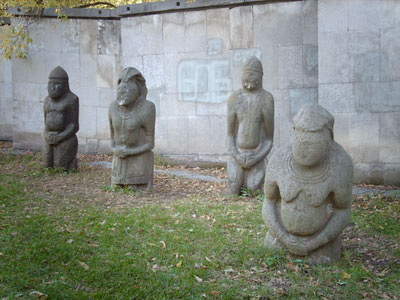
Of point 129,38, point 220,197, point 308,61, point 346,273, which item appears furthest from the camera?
point 129,38

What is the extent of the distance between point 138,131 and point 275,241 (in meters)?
4.04

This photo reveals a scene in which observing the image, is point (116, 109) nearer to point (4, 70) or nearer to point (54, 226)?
A: point (54, 226)

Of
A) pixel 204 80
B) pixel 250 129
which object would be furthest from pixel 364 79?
pixel 204 80

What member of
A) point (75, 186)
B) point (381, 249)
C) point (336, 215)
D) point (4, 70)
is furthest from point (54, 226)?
point (4, 70)

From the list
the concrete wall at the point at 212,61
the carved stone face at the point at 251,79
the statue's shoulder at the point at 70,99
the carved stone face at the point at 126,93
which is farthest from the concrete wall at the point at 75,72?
the carved stone face at the point at 251,79

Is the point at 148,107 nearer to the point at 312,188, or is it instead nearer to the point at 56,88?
the point at 56,88

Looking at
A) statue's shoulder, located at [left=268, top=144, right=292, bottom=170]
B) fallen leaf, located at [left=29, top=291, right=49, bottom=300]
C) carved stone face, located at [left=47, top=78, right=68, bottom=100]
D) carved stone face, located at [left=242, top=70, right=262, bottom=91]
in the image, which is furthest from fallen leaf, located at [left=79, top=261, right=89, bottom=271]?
carved stone face, located at [left=47, top=78, right=68, bottom=100]

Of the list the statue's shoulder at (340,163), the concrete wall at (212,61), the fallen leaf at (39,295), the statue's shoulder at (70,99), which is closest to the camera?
the fallen leaf at (39,295)

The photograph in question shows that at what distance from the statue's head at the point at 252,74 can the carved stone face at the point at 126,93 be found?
1996mm

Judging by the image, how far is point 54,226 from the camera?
588 cm

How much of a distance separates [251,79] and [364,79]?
2558mm

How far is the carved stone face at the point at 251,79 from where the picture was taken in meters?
7.73

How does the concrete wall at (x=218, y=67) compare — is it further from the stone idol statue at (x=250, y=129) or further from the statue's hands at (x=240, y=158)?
the statue's hands at (x=240, y=158)

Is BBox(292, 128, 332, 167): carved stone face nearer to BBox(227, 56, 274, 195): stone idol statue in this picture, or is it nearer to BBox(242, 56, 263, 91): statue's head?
BBox(227, 56, 274, 195): stone idol statue
